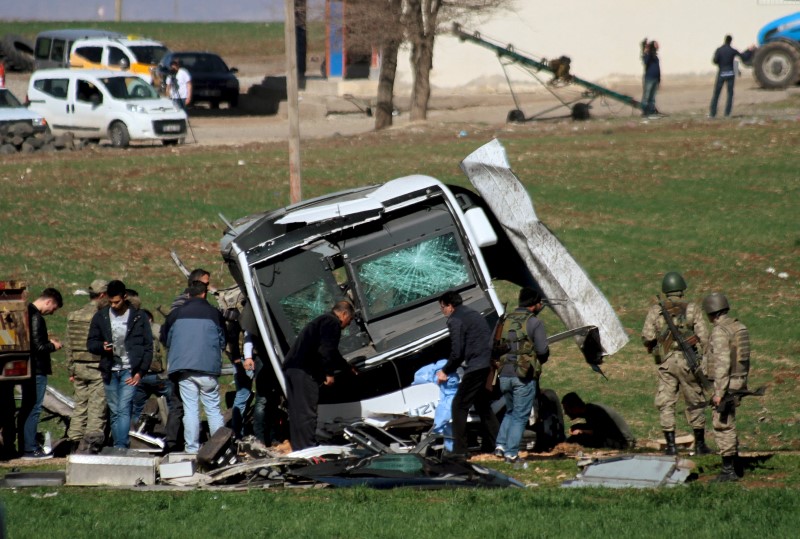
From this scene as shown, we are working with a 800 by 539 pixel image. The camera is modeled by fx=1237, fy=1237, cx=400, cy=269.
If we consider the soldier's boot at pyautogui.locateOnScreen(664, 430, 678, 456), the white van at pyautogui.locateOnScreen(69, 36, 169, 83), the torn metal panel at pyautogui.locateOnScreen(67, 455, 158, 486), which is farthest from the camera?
the white van at pyautogui.locateOnScreen(69, 36, 169, 83)

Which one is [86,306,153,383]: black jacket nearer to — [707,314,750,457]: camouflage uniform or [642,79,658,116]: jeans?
[707,314,750,457]: camouflage uniform

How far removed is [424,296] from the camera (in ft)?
38.3

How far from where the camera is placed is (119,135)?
28.5 m

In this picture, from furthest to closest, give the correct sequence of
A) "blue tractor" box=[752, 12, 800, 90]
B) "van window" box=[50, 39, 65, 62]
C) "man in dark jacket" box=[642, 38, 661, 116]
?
"van window" box=[50, 39, 65, 62] → "blue tractor" box=[752, 12, 800, 90] → "man in dark jacket" box=[642, 38, 661, 116]

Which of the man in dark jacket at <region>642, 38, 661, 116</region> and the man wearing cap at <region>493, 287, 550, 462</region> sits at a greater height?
the man in dark jacket at <region>642, 38, 661, 116</region>

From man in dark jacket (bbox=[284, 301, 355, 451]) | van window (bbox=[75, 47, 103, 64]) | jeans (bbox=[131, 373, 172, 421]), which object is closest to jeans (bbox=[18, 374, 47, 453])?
jeans (bbox=[131, 373, 172, 421])

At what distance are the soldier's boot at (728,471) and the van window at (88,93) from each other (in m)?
22.1

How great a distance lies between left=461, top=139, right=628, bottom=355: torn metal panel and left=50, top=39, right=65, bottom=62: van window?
100 ft

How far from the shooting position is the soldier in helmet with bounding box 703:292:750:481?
9.50 metres

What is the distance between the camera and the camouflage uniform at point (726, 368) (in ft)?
31.2

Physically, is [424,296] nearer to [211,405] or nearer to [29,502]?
[211,405]

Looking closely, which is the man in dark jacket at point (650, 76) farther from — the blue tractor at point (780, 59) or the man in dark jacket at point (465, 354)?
the man in dark jacket at point (465, 354)

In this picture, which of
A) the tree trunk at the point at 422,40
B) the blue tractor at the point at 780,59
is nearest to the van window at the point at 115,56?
the tree trunk at the point at 422,40

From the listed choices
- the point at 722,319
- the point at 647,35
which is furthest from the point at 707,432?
the point at 647,35
